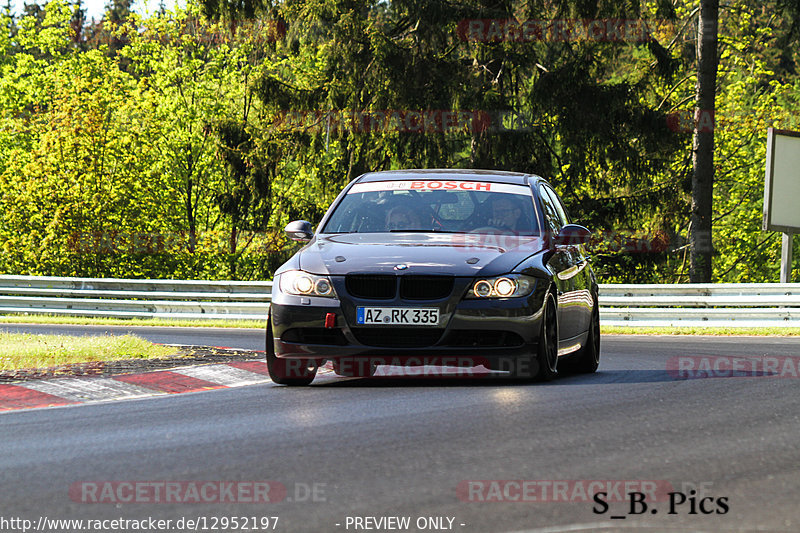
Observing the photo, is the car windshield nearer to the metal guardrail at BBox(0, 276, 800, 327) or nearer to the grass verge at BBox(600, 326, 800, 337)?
the grass verge at BBox(600, 326, 800, 337)

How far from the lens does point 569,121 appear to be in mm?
29266

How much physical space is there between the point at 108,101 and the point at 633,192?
2237 cm

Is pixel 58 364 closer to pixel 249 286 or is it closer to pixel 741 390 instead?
pixel 741 390

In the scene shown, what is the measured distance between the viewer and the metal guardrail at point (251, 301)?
21.0 metres

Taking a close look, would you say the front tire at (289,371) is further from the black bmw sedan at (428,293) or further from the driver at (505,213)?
the driver at (505,213)

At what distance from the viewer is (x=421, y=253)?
8.88 m

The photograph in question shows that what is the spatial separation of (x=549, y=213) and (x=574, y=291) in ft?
2.80

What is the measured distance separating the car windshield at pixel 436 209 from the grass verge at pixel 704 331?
33.9ft

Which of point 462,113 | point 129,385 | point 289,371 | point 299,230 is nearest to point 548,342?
point 289,371

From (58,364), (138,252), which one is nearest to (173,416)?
(58,364)

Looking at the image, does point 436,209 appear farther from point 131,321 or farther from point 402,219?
point 131,321

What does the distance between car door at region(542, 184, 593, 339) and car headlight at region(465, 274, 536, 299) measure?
80 cm

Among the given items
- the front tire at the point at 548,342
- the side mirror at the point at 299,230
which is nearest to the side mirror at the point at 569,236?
the front tire at the point at 548,342

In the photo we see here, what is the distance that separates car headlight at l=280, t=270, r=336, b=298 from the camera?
8.78 m
